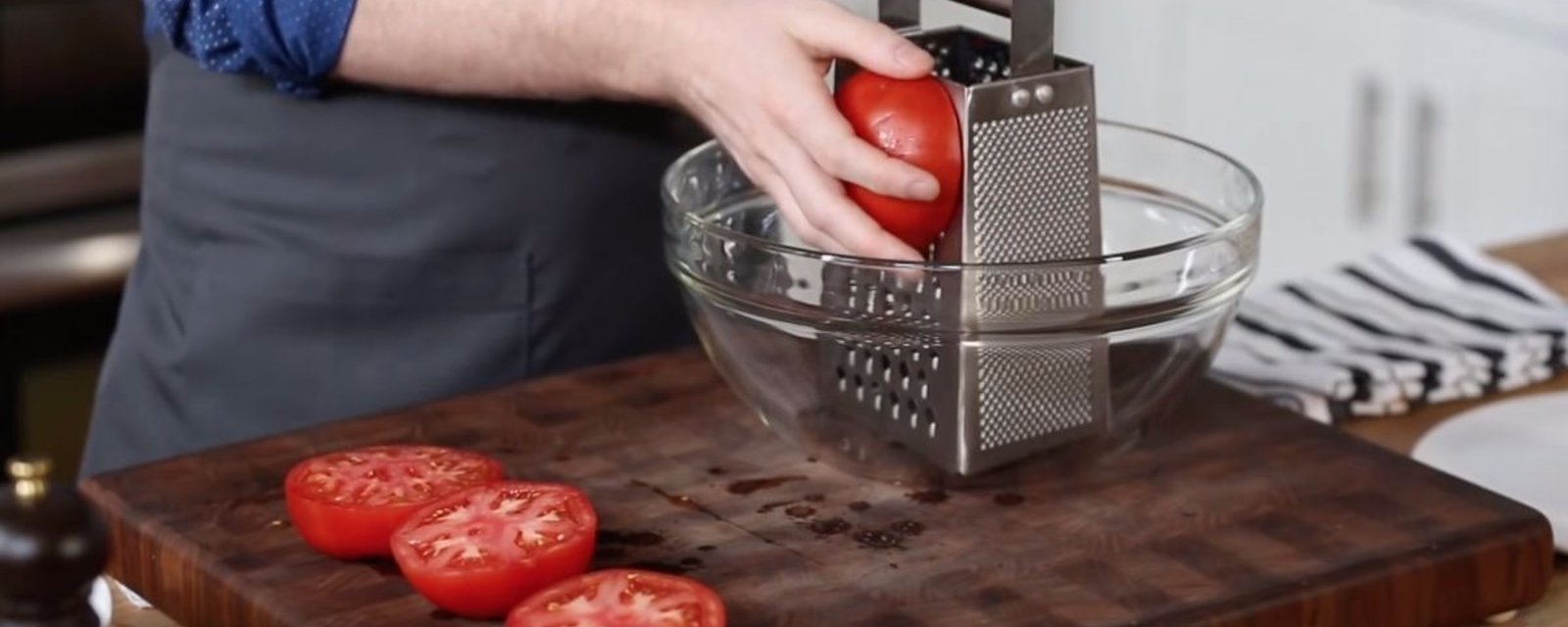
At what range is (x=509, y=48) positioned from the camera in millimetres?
1337

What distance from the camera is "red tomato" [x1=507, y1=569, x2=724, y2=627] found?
3.21 ft

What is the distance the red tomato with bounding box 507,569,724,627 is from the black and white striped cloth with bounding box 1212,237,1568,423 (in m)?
0.52

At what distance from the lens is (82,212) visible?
2.43 metres

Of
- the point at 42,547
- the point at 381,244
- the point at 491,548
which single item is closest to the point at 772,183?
the point at 491,548

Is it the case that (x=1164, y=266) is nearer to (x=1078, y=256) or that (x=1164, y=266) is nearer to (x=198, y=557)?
(x=1078, y=256)

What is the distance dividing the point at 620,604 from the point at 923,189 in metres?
0.26

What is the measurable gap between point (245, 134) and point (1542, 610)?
0.82 metres

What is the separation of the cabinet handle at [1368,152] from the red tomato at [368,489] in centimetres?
195

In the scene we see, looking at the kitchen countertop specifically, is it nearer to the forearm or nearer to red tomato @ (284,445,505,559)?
red tomato @ (284,445,505,559)

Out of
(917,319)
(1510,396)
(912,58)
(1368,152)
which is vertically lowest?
(1368,152)

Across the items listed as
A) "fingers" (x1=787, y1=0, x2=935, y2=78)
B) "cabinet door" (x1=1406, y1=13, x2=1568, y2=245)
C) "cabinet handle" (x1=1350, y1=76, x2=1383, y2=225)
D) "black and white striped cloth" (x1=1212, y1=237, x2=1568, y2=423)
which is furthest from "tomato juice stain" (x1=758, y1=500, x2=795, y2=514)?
"cabinet handle" (x1=1350, y1=76, x2=1383, y2=225)

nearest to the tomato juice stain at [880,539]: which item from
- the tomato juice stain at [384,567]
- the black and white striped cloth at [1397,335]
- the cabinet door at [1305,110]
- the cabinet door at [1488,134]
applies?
the tomato juice stain at [384,567]

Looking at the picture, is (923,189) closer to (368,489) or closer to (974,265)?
(974,265)

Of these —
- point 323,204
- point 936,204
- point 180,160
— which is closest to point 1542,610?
point 936,204
